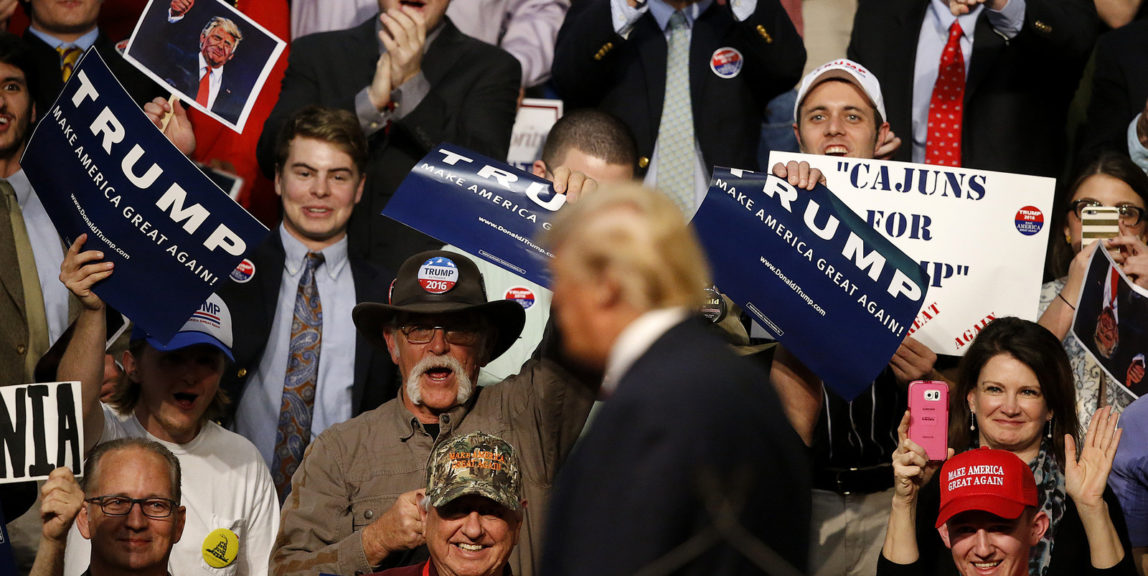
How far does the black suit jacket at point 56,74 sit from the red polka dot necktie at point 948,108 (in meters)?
3.23

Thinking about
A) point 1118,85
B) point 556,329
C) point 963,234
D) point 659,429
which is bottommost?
point 659,429

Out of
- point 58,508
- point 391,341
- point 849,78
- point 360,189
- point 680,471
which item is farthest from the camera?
point 360,189

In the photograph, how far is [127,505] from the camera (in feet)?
14.8

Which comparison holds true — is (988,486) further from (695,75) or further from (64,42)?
(64,42)

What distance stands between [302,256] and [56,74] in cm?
135

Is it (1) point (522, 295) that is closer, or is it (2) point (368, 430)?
(2) point (368, 430)

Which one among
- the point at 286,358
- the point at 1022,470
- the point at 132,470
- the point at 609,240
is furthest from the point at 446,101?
the point at 609,240

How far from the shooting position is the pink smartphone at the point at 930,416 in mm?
4719

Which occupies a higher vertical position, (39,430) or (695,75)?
(695,75)

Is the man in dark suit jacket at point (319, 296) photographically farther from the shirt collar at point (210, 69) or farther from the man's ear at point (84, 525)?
the man's ear at point (84, 525)

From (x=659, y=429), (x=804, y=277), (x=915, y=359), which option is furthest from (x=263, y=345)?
(x=659, y=429)

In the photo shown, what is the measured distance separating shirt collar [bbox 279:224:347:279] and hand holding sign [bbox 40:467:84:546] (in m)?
1.41

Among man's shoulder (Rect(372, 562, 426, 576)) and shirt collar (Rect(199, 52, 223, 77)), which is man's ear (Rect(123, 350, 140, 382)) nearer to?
shirt collar (Rect(199, 52, 223, 77))

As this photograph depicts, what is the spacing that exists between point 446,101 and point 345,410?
151 cm
